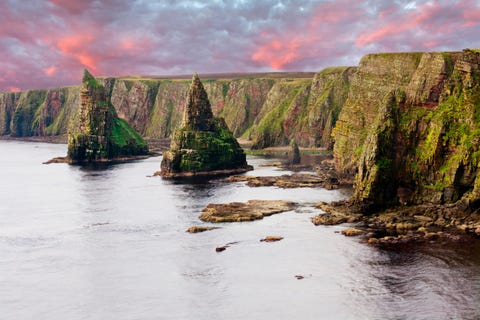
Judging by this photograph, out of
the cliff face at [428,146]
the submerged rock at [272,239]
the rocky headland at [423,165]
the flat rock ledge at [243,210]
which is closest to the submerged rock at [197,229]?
the flat rock ledge at [243,210]

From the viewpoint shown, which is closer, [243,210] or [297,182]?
[243,210]

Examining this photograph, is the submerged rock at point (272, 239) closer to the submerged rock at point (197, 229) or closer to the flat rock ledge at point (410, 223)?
the flat rock ledge at point (410, 223)

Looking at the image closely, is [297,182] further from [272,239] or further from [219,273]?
[219,273]

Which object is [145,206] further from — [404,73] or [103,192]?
[404,73]

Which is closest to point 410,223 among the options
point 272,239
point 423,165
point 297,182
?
point 423,165

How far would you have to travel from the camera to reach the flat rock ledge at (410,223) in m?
107

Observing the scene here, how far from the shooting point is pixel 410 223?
382 feet

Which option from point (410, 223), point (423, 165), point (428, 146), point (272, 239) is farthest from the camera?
point (428, 146)

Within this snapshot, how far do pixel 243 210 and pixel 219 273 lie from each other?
49.1 m

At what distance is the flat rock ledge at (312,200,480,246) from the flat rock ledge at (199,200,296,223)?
15731mm

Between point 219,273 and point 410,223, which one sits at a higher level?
point 410,223

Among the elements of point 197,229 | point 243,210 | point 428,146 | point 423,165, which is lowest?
point 197,229

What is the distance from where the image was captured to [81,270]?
98000 mm

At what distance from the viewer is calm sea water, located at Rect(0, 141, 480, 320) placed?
255 ft
